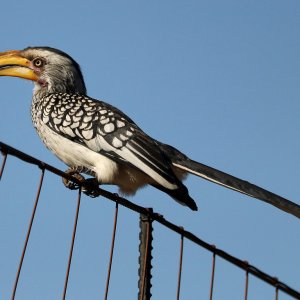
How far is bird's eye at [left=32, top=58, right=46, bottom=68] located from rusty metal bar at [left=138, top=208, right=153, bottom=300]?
358 cm

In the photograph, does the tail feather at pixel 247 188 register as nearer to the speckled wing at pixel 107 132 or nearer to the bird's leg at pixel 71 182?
the speckled wing at pixel 107 132

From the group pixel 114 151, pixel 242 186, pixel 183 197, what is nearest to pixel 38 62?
pixel 114 151

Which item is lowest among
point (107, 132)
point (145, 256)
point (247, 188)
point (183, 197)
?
point (145, 256)

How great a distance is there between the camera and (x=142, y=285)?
301 centimetres

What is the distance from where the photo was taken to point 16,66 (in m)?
6.43

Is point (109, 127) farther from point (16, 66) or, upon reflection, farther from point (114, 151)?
point (16, 66)

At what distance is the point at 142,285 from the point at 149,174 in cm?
196

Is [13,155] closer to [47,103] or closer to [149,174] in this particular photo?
[149,174]

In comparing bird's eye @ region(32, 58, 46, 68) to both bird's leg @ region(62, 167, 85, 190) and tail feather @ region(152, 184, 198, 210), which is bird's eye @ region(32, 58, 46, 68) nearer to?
bird's leg @ region(62, 167, 85, 190)

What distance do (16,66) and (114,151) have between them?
5.83ft

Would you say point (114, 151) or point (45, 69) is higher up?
point (45, 69)

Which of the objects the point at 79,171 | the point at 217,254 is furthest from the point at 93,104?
the point at 217,254

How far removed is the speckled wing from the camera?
16.5 ft

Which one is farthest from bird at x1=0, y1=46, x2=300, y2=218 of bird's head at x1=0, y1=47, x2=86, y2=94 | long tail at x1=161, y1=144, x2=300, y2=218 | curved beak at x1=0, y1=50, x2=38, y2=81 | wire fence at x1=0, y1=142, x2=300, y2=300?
wire fence at x1=0, y1=142, x2=300, y2=300
